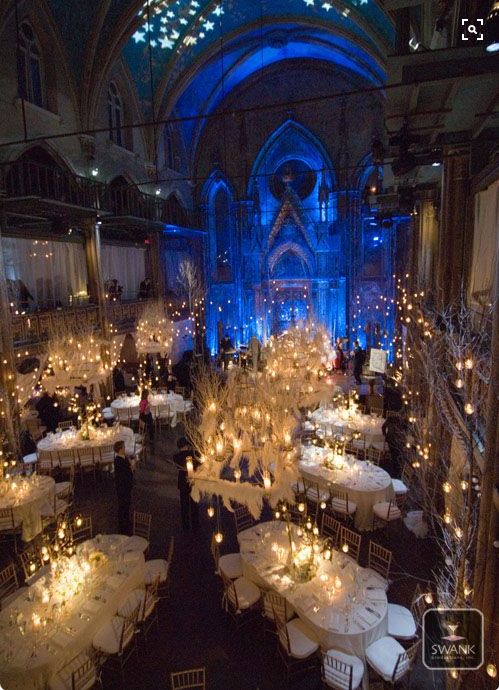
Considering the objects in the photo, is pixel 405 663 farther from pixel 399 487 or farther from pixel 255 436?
pixel 399 487

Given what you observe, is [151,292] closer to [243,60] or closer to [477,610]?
[243,60]

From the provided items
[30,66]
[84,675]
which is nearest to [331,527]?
[84,675]

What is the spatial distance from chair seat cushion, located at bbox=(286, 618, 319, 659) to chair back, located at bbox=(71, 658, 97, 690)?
228cm

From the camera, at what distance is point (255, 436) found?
726 centimetres

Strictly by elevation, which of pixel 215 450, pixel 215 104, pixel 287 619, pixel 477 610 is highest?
pixel 215 104

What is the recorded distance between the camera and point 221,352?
69.4ft

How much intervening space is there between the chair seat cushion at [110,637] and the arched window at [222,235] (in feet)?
63.4

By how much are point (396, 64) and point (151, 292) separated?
53.8 feet

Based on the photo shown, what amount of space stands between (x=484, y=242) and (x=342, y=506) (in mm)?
5301

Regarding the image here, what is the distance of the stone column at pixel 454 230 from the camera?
846 centimetres

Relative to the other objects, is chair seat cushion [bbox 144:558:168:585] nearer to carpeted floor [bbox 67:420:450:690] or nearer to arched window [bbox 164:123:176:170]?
carpeted floor [bbox 67:420:450:690]

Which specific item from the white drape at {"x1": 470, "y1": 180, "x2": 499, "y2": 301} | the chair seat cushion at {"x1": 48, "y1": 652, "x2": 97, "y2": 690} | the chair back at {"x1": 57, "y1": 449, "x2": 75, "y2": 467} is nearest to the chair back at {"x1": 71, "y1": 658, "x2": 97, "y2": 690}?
the chair seat cushion at {"x1": 48, "y1": 652, "x2": 97, "y2": 690}

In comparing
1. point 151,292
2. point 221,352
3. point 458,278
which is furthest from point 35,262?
point 458,278

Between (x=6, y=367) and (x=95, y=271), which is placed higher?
(x=95, y=271)
